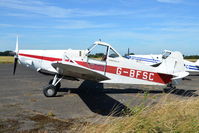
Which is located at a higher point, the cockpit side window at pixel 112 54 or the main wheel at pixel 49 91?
the cockpit side window at pixel 112 54

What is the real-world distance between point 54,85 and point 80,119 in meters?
3.26

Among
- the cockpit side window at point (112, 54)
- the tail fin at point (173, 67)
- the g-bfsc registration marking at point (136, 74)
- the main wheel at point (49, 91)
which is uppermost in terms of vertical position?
the cockpit side window at point (112, 54)

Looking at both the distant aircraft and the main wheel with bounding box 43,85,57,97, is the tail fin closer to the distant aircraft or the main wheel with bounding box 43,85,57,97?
the main wheel with bounding box 43,85,57,97

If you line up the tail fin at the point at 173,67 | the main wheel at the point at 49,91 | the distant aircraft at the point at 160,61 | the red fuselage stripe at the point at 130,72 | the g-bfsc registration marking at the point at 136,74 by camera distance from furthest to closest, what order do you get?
the distant aircraft at the point at 160,61 < the tail fin at the point at 173,67 < the g-bfsc registration marking at the point at 136,74 < the red fuselage stripe at the point at 130,72 < the main wheel at the point at 49,91

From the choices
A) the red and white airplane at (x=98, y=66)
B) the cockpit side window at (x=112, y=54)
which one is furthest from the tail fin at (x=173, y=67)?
the cockpit side window at (x=112, y=54)

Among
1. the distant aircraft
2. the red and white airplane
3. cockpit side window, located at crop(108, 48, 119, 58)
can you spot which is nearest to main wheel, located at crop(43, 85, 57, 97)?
the red and white airplane

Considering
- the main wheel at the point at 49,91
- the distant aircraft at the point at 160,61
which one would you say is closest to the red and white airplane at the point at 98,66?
the main wheel at the point at 49,91

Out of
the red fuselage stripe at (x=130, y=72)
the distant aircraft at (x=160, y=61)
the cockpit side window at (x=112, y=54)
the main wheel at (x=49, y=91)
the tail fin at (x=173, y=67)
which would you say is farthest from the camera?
the distant aircraft at (x=160, y=61)

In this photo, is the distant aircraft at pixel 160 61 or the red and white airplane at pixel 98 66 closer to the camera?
the red and white airplane at pixel 98 66

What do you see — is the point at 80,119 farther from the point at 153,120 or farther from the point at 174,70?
the point at 174,70

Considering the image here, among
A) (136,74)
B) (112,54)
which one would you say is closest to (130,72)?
(136,74)

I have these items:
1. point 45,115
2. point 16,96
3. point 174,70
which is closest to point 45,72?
point 16,96

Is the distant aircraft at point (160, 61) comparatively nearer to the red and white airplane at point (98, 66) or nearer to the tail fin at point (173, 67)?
the tail fin at point (173, 67)

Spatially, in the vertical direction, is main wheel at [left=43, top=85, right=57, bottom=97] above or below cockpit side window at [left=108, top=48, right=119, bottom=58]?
below
